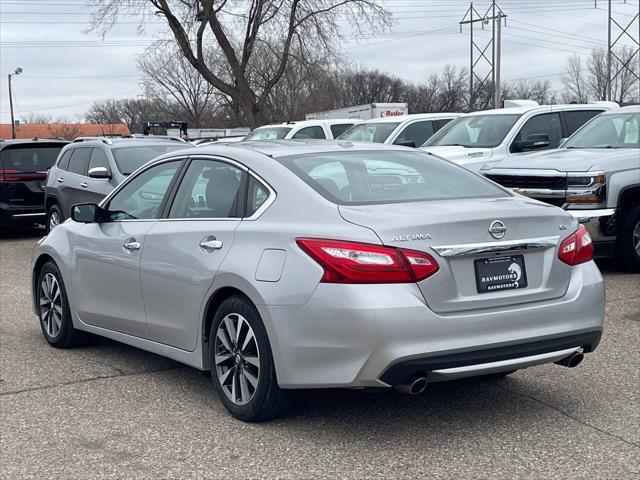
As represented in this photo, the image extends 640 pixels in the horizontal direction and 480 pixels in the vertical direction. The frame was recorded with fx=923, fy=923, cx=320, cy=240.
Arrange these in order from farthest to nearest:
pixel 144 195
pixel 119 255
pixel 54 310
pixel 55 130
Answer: pixel 55 130 → pixel 54 310 → pixel 144 195 → pixel 119 255

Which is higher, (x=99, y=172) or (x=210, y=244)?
(x=99, y=172)

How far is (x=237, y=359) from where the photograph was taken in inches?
197

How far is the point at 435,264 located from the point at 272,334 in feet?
2.94

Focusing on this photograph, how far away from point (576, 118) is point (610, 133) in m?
2.36

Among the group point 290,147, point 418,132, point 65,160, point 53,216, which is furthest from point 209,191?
point 418,132

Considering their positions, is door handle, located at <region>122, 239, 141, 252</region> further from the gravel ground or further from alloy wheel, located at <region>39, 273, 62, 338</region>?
alloy wheel, located at <region>39, 273, 62, 338</region>

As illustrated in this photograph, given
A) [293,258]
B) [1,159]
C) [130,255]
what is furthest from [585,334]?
[1,159]

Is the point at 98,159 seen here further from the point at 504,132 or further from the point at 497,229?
the point at 497,229

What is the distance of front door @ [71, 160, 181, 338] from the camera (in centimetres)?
594

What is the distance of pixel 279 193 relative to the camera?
5.03 meters

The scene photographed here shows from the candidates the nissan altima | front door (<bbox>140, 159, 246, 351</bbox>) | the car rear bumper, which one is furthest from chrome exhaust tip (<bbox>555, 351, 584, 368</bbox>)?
front door (<bbox>140, 159, 246, 351</bbox>)

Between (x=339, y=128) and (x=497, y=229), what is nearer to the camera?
(x=497, y=229)

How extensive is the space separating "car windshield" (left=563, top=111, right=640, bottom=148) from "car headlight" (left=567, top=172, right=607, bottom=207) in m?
1.14

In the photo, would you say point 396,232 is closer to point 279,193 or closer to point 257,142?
point 279,193
